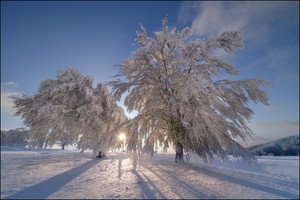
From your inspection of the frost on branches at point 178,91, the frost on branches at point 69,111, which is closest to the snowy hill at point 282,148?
the frost on branches at point 178,91

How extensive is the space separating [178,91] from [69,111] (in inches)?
389

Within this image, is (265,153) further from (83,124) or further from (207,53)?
(83,124)

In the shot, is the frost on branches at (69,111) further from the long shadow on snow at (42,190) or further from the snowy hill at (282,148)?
the snowy hill at (282,148)

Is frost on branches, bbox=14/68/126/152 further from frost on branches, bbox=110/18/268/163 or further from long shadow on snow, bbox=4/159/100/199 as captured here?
long shadow on snow, bbox=4/159/100/199

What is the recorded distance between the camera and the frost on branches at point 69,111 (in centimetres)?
1459

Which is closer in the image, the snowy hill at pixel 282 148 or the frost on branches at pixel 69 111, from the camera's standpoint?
the frost on branches at pixel 69 111

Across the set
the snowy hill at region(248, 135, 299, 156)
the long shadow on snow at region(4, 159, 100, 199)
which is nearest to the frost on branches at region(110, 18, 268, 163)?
the long shadow on snow at region(4, 159, 100, 199)

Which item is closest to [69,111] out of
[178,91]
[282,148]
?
[178,91]

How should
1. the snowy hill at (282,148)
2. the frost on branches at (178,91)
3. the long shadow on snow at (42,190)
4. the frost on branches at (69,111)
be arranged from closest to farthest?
the long shadow on snow at (42,190), the frost on branches at (178,91), the frost on branches at (69,111), the snowy hill at (282,148)

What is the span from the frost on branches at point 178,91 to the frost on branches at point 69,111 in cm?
451

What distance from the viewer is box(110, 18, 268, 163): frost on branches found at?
9836 mm

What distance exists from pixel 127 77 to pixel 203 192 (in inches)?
308

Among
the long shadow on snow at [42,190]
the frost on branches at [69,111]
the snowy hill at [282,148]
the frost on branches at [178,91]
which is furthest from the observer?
the snowy hill at [282,148]

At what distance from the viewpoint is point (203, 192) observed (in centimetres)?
524
